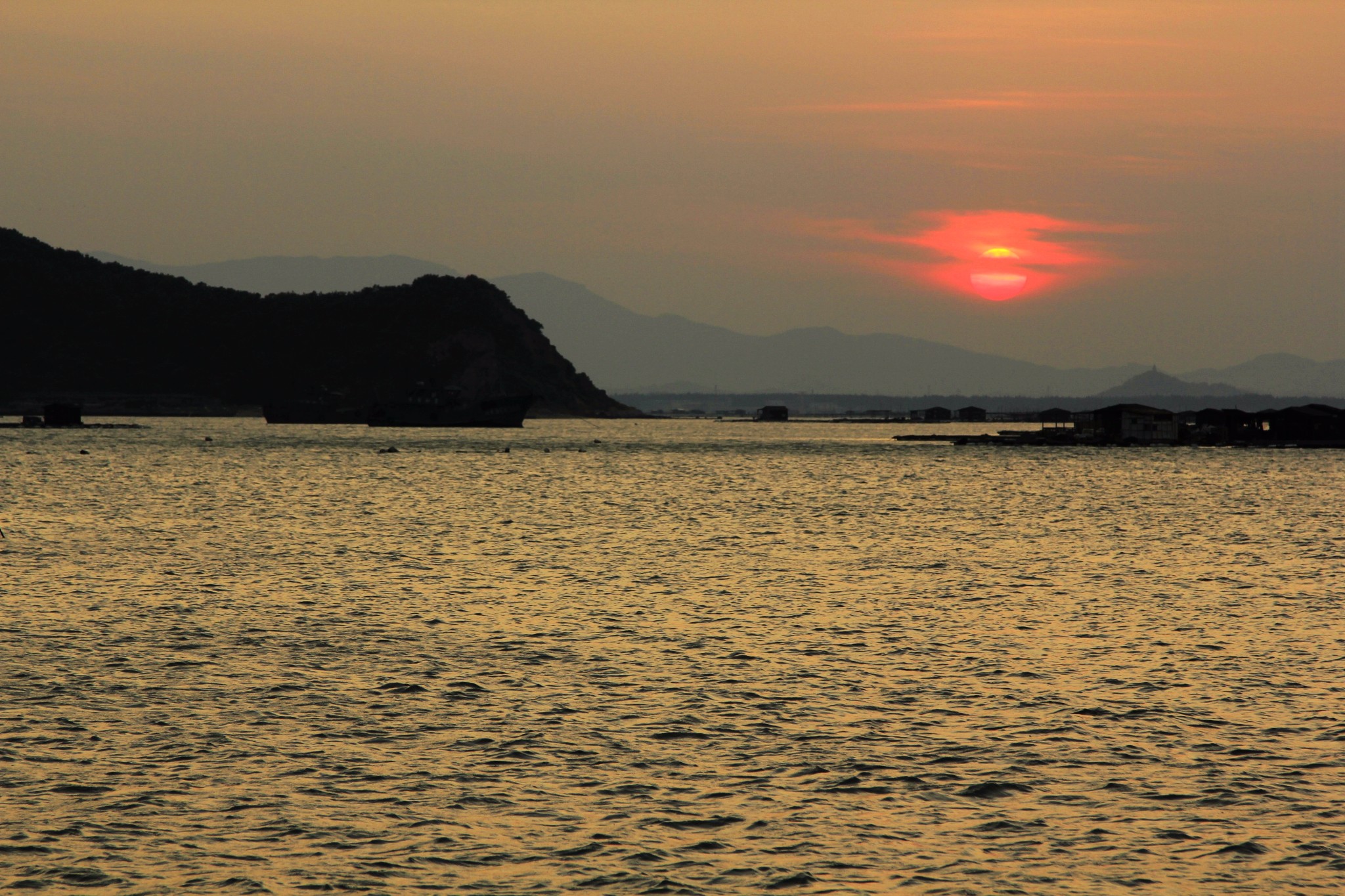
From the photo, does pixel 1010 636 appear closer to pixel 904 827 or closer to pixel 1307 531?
pixel 904 827

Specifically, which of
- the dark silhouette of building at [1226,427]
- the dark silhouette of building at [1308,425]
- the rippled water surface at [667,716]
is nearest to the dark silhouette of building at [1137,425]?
the dark silhouette of building at [1226,427]

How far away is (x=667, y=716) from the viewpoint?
22.7 metres

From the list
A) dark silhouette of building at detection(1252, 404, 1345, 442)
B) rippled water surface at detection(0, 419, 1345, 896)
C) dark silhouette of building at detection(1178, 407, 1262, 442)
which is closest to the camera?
rippled water surface at detection(0, 419, 1345, 896)

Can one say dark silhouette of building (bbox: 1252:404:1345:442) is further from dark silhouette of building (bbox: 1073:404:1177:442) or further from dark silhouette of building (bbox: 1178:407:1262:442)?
dark silhouette of building (bbox: 1073:404:1177:442)

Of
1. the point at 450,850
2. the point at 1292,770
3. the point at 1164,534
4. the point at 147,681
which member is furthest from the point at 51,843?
the point at 1164,534

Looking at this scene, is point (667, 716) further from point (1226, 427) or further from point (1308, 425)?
point (1226, 427)

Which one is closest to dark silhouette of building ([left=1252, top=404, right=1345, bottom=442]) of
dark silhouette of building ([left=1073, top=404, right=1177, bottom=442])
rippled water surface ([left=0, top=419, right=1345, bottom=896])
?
dark silhouette of building ([left=1073, top=404, right=1177, bottom=442])

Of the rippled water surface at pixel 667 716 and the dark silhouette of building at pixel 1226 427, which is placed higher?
the dark silhouette of building at pixel 1226 427

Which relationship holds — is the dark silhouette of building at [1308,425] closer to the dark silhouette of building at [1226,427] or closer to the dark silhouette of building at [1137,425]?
the dark silhouette of building at [1226,427]

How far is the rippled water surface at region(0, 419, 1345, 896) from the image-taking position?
15336mm

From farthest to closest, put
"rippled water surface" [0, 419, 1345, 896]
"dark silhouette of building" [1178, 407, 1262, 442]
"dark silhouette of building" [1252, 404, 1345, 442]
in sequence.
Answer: "dark silhouette of building" [1178, 407, 1262, 442] → "dark silhouette of building" [1252, 404, 1345, 442] → "rippled water surface" [0, 419, 1345, 896]

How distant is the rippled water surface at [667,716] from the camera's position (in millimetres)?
15336

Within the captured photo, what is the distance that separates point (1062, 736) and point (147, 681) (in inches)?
660

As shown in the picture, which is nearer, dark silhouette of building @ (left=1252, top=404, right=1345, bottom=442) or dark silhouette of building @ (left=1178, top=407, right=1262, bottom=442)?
dark silhouette of building @ (left=1252, top=404, right=1345, bottom=442)
